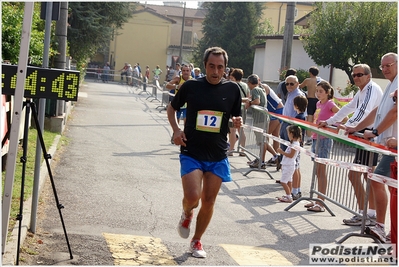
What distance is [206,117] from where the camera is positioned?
649 centimetres

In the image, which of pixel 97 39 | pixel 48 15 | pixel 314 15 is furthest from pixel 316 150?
pixel 314 15

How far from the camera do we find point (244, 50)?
208 feet

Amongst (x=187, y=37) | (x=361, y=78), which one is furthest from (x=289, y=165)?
(x=187, y=37)

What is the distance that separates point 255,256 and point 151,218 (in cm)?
A: 182

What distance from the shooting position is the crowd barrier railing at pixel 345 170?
7488 mm

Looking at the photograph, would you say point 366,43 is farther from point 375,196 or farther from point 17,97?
point 17,97

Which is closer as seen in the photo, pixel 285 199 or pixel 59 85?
pixel 59 85

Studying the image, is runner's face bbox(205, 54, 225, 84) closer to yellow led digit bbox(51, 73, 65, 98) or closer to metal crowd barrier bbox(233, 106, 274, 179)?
yellow led digit bbox(51, 73, 65, 98)

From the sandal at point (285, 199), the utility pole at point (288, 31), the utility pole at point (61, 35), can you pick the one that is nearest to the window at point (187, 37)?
the utility pole at point (288, 31)

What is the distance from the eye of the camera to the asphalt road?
6512 mm

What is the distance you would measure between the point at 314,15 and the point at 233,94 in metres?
26.0

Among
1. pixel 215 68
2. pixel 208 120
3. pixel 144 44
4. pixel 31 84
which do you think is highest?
pixel 144 44

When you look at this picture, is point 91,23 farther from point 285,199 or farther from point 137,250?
point 137,250

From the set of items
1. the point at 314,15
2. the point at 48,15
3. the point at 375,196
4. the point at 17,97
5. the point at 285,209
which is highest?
the point at 314,15
